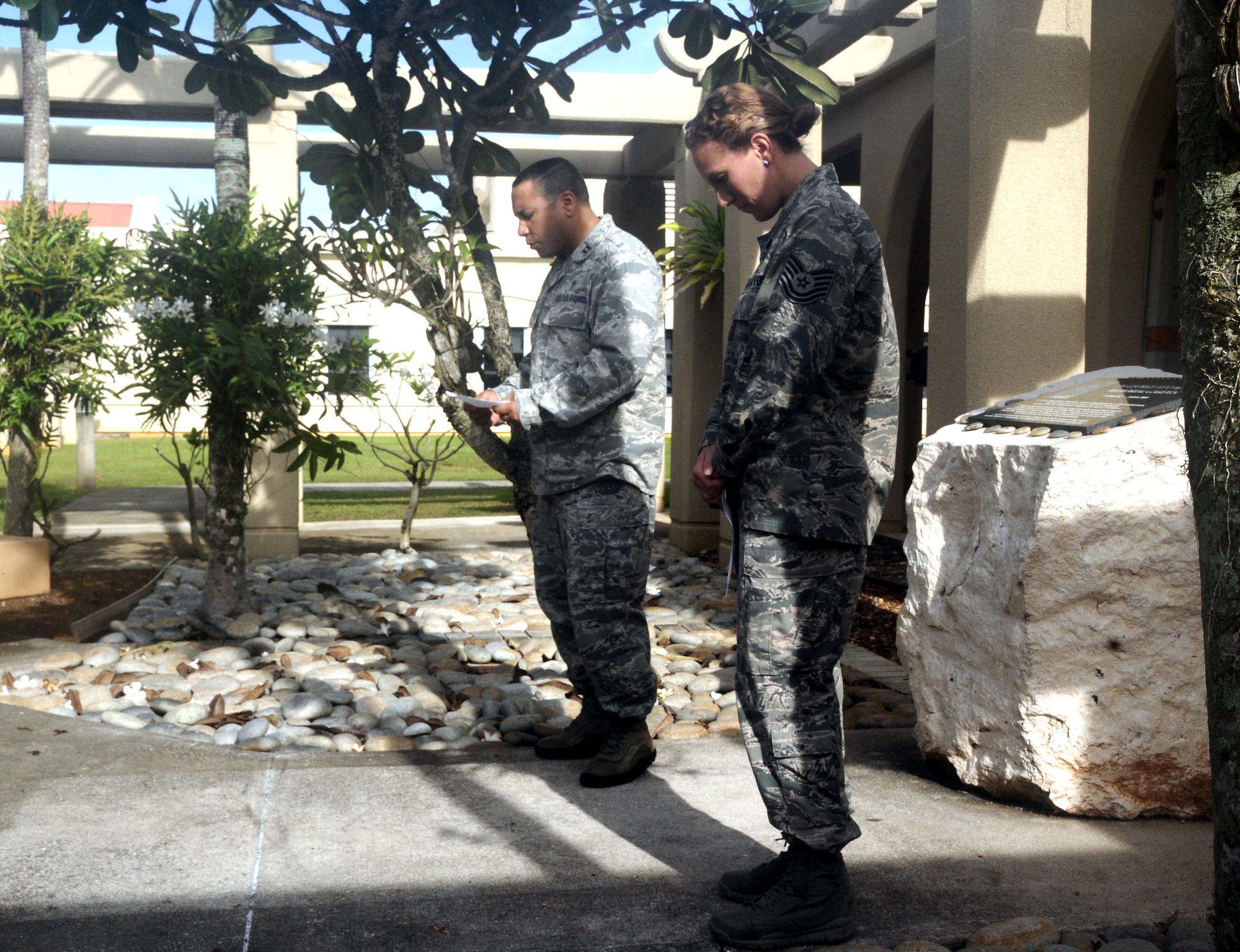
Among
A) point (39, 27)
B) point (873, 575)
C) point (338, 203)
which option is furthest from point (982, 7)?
point (873, 575)

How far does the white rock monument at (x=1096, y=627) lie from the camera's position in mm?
3129

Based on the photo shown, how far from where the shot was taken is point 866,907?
269 centimetres

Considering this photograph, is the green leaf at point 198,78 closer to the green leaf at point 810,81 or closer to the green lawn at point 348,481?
the green leaf at point 810,81

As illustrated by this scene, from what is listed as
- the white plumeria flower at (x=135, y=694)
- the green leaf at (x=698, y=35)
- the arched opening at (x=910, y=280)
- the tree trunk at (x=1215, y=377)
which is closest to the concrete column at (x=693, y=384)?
→ the arched opening at (x=910, y=280)

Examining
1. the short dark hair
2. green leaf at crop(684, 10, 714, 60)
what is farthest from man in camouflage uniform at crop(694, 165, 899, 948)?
green leaf at crop(684, 10, 714, 60)

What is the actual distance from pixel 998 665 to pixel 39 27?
156 inches

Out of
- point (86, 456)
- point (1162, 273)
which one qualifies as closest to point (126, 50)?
point (1162, 273)

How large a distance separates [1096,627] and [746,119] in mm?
1703

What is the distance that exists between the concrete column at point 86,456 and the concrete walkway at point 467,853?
38.5 feet

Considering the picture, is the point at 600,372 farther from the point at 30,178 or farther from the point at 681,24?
the point at 30,178

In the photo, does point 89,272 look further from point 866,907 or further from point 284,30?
point 866,907

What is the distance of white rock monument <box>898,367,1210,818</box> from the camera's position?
3.13m

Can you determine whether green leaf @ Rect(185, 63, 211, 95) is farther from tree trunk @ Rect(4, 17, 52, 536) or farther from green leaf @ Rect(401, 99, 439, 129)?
tree trunk @ Rect(4, 17, 52, 536)

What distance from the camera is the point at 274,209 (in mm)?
8680
